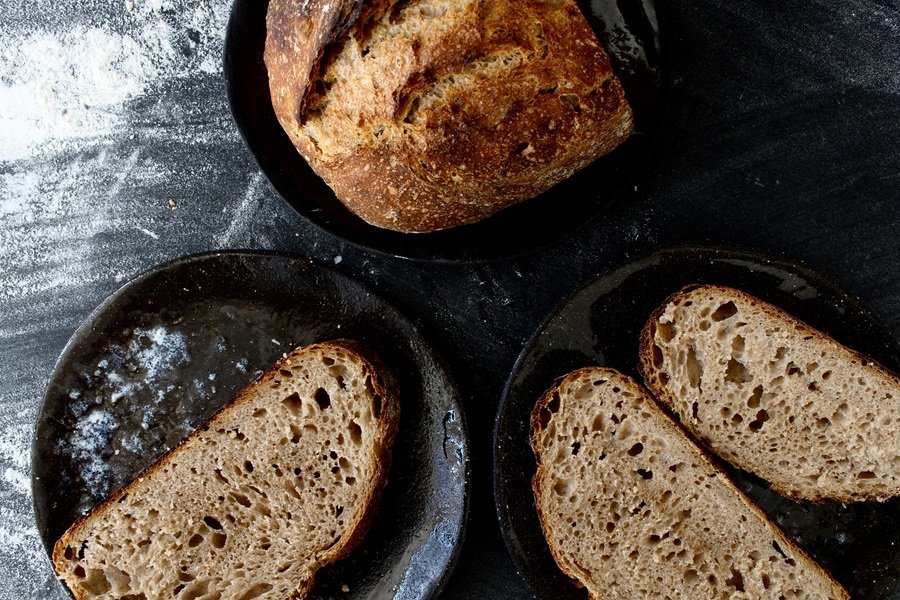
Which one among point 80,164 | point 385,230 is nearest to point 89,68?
point 80,164

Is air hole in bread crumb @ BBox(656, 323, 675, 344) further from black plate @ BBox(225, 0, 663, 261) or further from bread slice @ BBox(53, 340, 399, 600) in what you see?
bread slice @ BBox(53, 340, 399, 600)

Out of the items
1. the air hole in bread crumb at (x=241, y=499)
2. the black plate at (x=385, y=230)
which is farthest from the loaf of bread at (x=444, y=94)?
the air hole in bread crumb at (x=241, y=499)

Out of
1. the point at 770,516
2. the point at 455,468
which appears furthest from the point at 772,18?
the point at 455,468

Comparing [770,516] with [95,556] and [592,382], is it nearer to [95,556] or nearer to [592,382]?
[592,382]

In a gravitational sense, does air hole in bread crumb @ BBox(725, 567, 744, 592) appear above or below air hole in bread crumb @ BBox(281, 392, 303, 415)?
below

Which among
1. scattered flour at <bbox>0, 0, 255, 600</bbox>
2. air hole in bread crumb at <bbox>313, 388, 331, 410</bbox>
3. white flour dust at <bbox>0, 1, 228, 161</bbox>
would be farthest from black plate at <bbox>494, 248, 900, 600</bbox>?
white flour dust at <bbox>0, 1, 228, 161</bbox>

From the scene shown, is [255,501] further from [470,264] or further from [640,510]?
[640,510]
